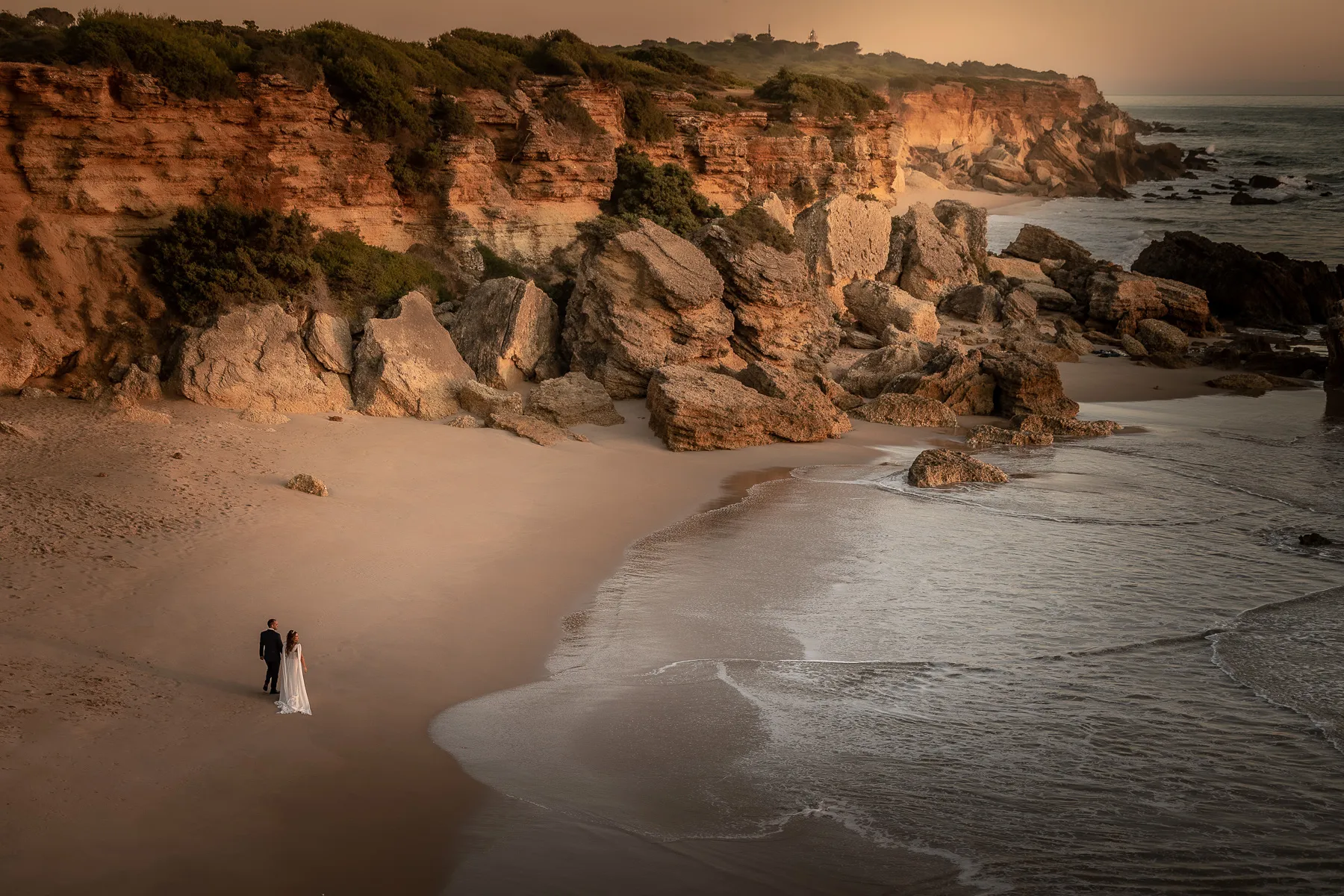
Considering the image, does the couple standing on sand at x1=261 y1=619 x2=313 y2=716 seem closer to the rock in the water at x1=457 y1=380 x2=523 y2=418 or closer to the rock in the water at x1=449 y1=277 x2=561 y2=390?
the rock in the water at x1=457 y1=380 x2=523 y2=418

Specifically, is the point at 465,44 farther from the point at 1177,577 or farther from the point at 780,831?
the point at 780,831

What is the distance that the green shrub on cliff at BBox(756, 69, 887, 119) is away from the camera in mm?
33219

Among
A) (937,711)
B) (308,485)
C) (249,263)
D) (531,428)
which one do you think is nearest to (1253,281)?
(531,428)

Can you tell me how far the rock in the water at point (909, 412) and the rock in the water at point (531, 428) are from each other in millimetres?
6537

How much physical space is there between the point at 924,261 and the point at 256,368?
68.4 ft

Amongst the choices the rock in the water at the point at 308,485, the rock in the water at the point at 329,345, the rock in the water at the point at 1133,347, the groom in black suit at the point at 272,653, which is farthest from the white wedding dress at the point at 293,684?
the rock in the water at the point at 1133,347

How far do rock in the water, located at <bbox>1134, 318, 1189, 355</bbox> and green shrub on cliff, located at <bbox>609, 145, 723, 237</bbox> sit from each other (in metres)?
12.7

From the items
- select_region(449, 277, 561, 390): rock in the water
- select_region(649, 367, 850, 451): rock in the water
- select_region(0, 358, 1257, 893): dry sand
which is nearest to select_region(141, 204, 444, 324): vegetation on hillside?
select_region(449, 277, 561, 390): rock in the water

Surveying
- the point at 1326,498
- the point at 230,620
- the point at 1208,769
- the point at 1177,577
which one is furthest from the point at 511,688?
the point at 1326,498

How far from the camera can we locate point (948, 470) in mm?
17234

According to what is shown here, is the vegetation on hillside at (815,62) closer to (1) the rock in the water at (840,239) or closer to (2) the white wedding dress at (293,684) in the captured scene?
(1) the rock in the water at (840,239)

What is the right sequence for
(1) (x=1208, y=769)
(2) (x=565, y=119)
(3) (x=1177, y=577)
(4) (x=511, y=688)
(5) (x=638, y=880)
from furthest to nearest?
(2) (x=565, y=119)
(3) (x=1177, y=577)
(4) (x=511, y=688)
(1) (x=1208, y=769)
(5) (x=638, y=880)

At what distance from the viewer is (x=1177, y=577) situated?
13.4 m

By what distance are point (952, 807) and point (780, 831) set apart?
153 centimetres
